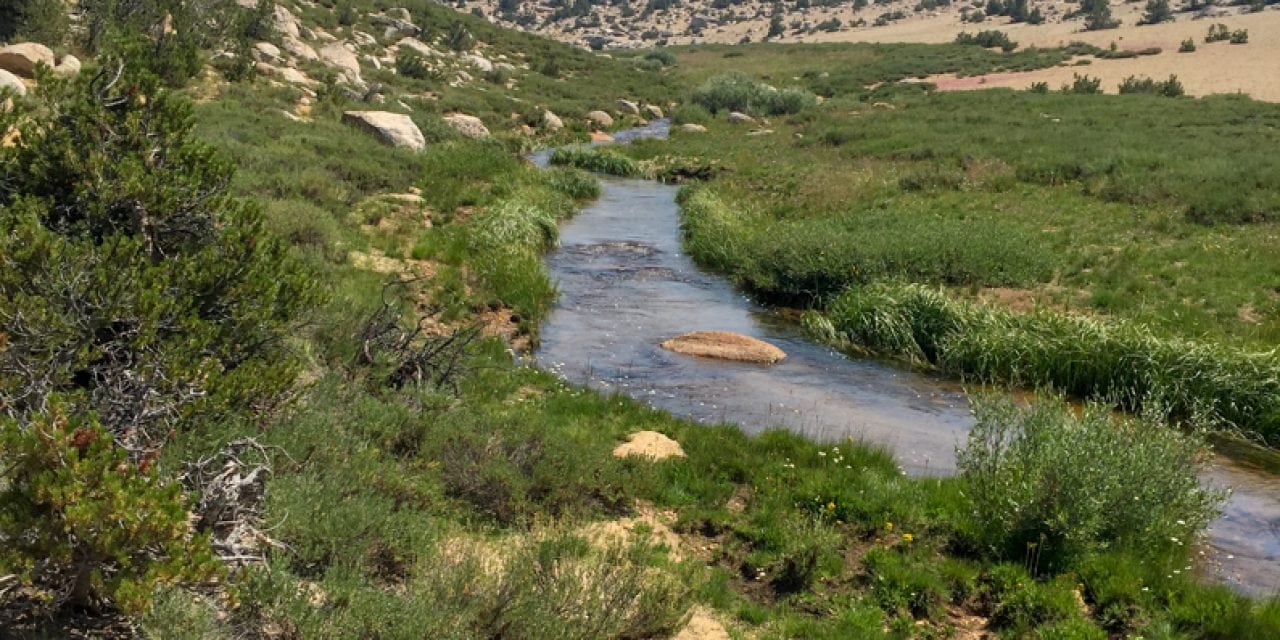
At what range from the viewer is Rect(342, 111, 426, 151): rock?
101 feet

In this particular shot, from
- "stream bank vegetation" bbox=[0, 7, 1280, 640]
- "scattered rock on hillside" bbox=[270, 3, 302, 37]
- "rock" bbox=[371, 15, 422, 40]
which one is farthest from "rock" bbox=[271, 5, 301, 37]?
"stream bank vegetation" bbox=[0, 7, 1280, 640]

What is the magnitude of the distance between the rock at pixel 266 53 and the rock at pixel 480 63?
727 inches

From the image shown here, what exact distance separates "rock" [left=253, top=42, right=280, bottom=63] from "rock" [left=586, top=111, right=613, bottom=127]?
54.5 ft

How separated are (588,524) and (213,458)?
4.01 m

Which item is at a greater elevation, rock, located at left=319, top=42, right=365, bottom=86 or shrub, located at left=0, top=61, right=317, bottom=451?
rock, located at left=319, top=42, right=365, bottom=86

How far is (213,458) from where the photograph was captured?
6.64m

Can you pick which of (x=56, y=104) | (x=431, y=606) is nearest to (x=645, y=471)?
(x=431, y=606)

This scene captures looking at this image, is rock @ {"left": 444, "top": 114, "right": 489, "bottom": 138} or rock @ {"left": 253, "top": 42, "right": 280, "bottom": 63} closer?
rock @ {"left": 253, "top": 42, "right": 280, "bottom": 63}

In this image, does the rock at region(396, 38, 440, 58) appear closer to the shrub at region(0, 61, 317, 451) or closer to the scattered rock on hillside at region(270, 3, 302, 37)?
the scattered rock on hillside at region(270, 3, 302, 37)

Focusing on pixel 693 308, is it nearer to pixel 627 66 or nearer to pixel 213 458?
pixel 213 458

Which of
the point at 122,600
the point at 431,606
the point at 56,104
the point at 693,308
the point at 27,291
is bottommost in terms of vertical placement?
the point at 693,308

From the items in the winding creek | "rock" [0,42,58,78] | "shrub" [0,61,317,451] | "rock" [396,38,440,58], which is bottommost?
the winding creek

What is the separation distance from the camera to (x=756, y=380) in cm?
1576

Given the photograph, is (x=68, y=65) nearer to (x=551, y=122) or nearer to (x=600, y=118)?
(x=551, y=122)
